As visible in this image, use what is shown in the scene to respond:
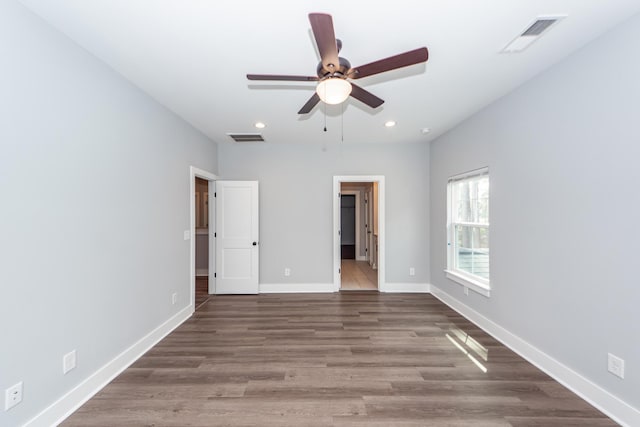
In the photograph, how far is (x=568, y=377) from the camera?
219 centimetres

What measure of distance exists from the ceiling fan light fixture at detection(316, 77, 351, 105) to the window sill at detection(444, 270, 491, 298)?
112 inches

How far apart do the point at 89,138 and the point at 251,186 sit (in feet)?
8.88

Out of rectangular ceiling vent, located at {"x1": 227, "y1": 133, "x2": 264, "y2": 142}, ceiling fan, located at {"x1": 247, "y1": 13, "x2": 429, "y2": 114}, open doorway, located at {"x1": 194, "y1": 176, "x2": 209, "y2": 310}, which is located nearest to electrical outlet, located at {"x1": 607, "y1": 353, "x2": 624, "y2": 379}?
ceiling fan, located at {"x1": 247, "y1": 13, "x2": 429, "y2": 114}

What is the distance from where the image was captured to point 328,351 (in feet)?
9.09

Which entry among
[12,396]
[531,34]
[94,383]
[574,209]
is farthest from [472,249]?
[12,396]

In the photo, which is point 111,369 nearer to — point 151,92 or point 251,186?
point 151,92

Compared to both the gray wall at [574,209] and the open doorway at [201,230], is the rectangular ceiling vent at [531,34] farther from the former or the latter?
the open doorway at [201,230]

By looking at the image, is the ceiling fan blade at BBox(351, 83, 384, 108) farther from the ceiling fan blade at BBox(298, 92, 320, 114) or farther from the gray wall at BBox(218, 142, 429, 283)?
the gray wall at BBox(218, 142, 429, 283)

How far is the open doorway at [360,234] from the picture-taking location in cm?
490

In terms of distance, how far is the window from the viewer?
3447 mm

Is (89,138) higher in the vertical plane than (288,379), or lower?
higher

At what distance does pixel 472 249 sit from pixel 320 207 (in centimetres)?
245

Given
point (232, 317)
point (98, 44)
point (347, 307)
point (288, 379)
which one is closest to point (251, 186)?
point (232, 317)

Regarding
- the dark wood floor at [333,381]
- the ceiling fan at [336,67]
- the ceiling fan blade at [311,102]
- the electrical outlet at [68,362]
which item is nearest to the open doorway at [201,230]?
the dark wood floor at [333,381]
